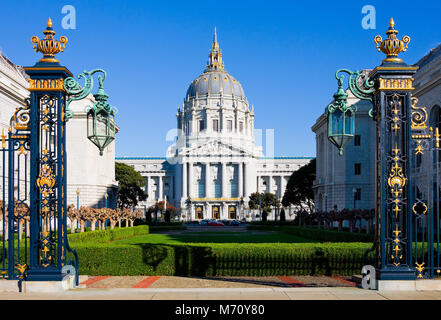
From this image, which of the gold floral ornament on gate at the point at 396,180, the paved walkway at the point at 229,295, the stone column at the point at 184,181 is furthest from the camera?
the stone column at the point at 184,181

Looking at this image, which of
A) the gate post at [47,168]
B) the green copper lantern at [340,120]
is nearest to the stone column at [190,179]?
the green copper lantern at [340,120]

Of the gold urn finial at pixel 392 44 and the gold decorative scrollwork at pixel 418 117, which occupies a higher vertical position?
the gold urn finial at pixel 392 44

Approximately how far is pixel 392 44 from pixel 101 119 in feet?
25.1

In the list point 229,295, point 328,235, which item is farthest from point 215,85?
point 229,295

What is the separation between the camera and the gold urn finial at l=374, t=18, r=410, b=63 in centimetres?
1245

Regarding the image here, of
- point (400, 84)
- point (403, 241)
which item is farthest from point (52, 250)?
point (400, 84)

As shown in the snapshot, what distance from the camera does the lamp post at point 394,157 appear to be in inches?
472

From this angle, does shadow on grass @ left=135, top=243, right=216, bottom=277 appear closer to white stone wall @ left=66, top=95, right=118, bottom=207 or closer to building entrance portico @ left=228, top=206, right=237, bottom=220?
white stone wall @ left=66, top=95, right=118, bottom=207

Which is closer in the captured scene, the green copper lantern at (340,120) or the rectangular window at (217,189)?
the green copper lantern at (340,120)

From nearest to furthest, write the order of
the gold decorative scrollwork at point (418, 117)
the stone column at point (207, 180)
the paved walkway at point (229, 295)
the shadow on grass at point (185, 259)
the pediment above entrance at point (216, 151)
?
1. the paved walkway at point (229, 295)
2. the gold decorative scrollwork at point (418, 117)
3. the shadow on grass at point (185, 259)
4. the stone column at point (207, 180)
5. the pediment above entrance at point (216, 151)

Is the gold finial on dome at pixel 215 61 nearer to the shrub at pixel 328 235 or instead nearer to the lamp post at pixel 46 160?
the shrub at pixel 328 235

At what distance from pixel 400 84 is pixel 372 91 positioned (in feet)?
2.33

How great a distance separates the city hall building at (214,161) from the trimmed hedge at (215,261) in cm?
9905

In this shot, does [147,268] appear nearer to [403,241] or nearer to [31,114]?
[31,114]
